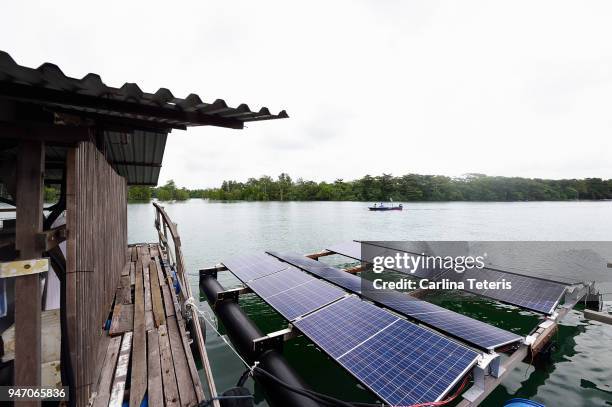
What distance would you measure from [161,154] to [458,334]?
8156 millimetres

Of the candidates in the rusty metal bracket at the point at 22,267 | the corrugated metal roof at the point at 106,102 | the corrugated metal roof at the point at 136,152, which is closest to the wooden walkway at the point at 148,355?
the rusty metal bracket at the point at 22,267

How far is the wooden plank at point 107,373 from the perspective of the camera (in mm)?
3039

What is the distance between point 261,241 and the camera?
21.5m

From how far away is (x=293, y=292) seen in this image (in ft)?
22.2

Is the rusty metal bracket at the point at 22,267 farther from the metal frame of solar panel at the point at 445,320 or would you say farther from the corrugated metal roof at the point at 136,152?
the metal frame of solar panel at the point at 445,320

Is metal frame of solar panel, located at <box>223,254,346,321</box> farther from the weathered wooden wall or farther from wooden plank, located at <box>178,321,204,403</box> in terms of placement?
the weathered wooden wall

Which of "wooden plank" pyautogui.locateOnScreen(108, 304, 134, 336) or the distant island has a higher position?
the distant island

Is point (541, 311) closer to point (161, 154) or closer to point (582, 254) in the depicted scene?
point (161, 154)

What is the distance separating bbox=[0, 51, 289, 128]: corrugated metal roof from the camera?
6.15ft

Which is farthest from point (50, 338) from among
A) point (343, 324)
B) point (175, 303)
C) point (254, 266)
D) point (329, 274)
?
point (329, 274)

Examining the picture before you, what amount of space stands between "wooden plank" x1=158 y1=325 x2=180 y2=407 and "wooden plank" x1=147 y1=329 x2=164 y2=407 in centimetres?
5

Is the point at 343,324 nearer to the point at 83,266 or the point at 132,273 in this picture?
the point at 83,266

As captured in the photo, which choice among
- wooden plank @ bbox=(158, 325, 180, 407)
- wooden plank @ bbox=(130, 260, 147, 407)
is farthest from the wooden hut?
wooden plank @ bbox=(158, 325, 180, 407)

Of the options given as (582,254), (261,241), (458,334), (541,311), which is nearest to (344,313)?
(458,334)
